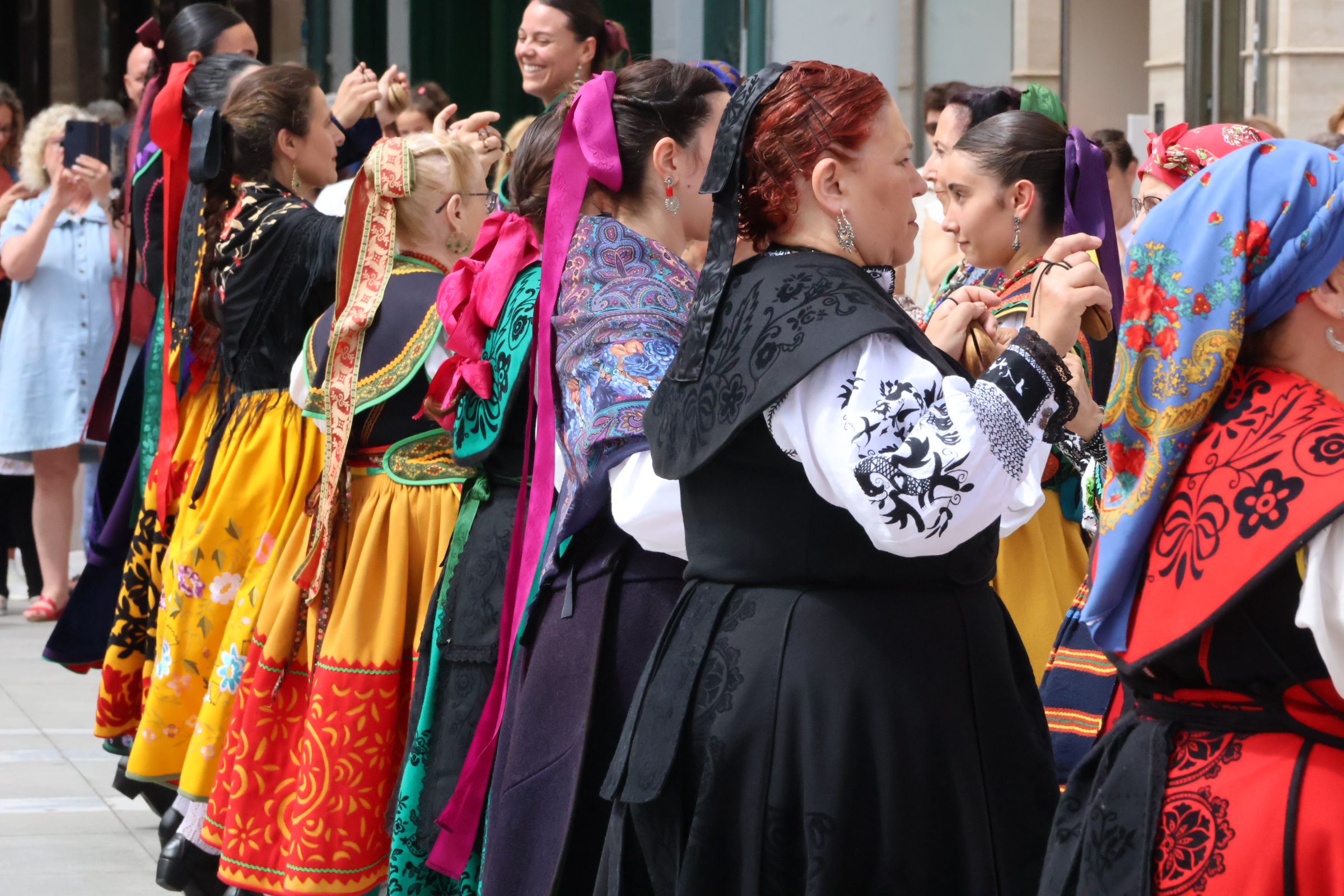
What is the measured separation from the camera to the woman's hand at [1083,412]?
2369 millimetres

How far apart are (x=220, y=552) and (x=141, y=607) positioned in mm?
624

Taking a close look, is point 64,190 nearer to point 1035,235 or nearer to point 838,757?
point 1035,235

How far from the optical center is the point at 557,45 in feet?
16.4

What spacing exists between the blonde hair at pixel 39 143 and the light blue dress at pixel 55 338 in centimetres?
9

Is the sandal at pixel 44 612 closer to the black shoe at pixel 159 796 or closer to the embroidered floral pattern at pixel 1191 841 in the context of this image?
the black shoe at pixel 159 796

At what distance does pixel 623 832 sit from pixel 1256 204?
119 centimetres

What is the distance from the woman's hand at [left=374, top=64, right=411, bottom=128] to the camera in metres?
5.25

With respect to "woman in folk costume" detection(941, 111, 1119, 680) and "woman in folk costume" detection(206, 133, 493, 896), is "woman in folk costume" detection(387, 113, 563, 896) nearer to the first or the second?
"woman in folk costume" detection(206, 133, 493, 896)

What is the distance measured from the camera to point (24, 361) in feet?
26.8

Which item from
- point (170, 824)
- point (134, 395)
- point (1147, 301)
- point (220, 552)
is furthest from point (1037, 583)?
point (134, 395)

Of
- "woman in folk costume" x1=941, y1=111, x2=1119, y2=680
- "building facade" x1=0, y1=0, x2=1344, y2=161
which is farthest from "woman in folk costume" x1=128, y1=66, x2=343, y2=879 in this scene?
"building facade" x1=0, y1=0, x2=1344, y2=161

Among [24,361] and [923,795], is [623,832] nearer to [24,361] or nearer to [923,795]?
[923,795]

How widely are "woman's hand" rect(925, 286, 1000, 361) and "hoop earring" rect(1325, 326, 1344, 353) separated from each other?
614mm

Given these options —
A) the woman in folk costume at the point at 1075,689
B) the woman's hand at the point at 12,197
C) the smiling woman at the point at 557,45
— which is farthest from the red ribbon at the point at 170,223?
the woman's hand at the point at 12,197
